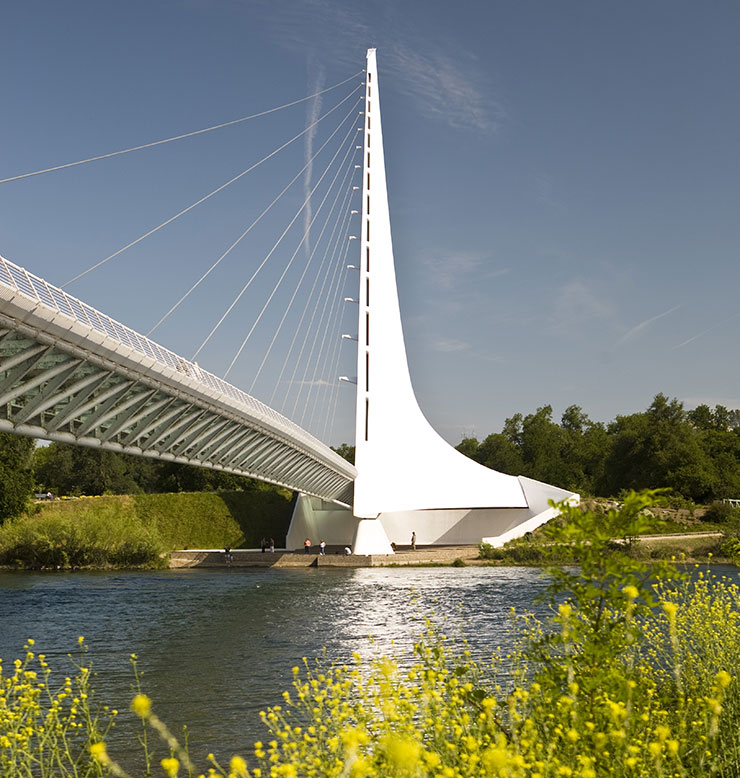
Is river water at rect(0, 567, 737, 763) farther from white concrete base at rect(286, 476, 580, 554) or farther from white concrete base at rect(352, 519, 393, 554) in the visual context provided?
white concrete base at rect(286, 476, 580, 554)

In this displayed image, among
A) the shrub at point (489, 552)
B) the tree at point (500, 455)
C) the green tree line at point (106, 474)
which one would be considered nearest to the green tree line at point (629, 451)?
the tree at point (500, 455)

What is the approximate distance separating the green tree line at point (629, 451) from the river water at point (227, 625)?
39310 millimetres

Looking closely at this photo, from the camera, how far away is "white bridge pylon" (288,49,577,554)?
176 feet

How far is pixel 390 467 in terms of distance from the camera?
54.8 meters

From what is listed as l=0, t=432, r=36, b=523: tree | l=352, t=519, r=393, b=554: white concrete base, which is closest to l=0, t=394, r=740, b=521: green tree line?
l=0, t=432, r=36, b=523: tree

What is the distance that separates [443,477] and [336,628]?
36.1 metres

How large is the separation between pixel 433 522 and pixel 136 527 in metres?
23.5

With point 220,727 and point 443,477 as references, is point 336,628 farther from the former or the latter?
point 443,477

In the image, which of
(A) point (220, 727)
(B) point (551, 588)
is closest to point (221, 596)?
(A) point (220, 727)

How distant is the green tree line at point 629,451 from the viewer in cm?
7394

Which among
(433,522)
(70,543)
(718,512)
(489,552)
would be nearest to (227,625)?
(70,543)

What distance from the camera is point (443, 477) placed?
57031mm

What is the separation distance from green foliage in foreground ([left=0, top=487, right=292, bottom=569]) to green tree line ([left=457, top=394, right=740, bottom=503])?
34.1m

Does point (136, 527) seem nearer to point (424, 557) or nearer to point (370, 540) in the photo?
point (370, 540)
